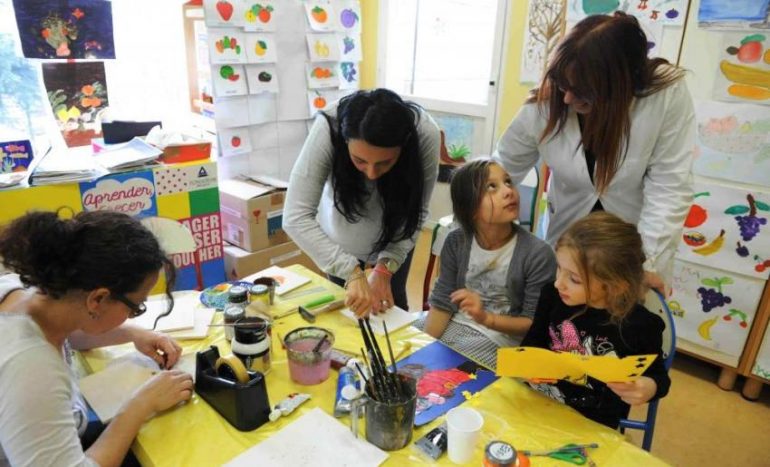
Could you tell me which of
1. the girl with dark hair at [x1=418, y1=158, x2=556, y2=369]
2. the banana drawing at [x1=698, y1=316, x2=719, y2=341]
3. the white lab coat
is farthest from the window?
the girl with dark hair at [x1=418, y1=158, x2=556, y2=369]

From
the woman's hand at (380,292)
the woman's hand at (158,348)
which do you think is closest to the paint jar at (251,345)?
the woman's hand at (158,348)

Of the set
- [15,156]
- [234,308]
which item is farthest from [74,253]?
[15,156]

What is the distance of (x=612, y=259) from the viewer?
1.18m

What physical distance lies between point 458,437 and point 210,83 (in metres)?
2.56

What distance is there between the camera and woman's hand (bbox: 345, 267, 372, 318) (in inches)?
56.4

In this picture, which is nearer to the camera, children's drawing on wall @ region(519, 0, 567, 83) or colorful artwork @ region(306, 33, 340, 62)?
children's drawing on wall @ region(519, 0, 567, 83)

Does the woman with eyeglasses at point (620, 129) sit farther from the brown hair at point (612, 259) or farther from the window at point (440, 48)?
the window at point (440, 48)

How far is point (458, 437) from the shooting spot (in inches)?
37.2

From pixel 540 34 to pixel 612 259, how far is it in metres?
2.28

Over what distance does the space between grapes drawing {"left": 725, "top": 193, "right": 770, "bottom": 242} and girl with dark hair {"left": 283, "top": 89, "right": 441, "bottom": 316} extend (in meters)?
1.35

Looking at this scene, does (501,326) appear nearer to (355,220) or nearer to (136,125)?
(355,220)

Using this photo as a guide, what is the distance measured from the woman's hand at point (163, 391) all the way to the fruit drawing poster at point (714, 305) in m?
A: 2.06

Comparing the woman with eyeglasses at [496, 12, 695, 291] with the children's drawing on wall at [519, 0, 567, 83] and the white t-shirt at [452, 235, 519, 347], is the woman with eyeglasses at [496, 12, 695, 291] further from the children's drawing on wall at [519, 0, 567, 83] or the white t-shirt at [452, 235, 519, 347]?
the children's drawing on wall at [519, 0, 567, 83]

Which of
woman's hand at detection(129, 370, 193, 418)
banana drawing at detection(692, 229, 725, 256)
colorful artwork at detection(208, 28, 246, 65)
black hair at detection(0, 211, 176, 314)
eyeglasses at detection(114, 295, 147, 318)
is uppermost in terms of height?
colorful artwork at detection(208, 28, 246, 65)
